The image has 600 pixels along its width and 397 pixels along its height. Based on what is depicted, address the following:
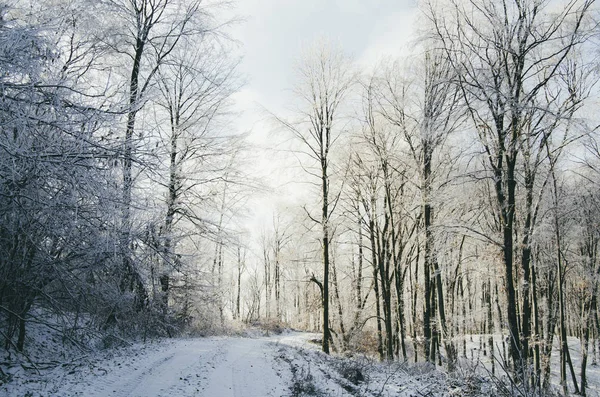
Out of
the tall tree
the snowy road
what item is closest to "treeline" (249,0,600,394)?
the tall tree

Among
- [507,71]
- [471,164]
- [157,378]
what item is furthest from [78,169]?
[471,164]

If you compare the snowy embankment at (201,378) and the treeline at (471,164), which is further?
the treeline at (471,164)

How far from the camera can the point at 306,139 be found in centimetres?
1778

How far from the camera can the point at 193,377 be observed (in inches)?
297

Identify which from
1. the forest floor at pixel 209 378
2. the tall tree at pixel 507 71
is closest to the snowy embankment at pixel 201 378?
the forest floor at pixel 209 378

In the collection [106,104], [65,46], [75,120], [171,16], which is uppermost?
[171,16]

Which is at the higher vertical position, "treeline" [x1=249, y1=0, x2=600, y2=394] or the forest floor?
"treeline" [x1=249, y1=0, x2=600, y2=394]

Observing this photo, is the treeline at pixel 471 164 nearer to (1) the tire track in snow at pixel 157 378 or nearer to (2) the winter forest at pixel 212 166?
(2) the winter forest at pixel 212 166

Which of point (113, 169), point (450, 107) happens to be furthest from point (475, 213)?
point (113, 169)

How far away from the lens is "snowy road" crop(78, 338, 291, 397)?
21.0 ft

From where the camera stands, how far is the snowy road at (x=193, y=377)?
641 centimetres

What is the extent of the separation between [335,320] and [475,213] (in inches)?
427

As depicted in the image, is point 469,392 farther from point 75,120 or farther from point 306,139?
point 306,139

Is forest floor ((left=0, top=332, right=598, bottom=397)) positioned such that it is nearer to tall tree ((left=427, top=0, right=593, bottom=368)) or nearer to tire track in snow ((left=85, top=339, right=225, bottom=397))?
tire track in snow ((left=85, top=339, right=225, bottom=397))
